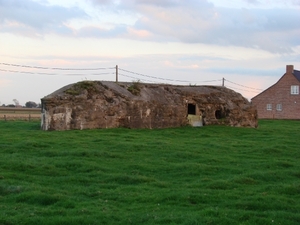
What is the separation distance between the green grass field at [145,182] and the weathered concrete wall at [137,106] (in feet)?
16.4

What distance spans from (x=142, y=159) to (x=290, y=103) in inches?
2045

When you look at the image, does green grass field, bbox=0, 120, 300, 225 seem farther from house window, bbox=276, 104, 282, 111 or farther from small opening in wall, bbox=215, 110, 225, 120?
house window, bbox=276, 104, 282, 111

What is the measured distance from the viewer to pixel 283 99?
67.9 m

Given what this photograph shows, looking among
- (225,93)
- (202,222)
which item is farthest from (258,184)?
(225,93)

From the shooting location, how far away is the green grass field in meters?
10.9

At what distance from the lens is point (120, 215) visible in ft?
35.9

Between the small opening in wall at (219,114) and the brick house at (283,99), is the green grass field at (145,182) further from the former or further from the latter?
the brick house at (283,99)

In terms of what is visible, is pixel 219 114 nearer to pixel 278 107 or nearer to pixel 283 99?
pixel 283 99

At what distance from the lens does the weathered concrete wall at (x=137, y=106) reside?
29453 millimetres

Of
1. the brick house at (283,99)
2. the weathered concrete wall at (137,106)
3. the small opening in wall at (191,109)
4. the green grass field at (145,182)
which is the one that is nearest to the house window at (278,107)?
the brick house at (283,99)

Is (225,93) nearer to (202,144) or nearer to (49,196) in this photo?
(202,144)

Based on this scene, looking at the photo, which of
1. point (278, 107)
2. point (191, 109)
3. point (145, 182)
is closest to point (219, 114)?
point (191, 109)

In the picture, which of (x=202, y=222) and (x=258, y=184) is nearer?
(x=202, y=222)

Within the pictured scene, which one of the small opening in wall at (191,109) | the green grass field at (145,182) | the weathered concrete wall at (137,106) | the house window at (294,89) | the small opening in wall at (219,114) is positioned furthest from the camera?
the house window at (294,89)
